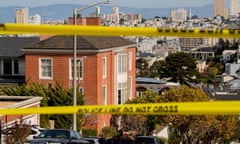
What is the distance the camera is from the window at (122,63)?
44.9 m

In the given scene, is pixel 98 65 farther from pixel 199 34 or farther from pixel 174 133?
pixel 199 34

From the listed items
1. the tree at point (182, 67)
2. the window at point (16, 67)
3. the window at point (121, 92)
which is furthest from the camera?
the tree at point (182, 67)

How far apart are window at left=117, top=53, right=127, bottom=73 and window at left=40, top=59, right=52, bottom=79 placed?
4.87m

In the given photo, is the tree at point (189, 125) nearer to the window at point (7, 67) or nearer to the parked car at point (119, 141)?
the parked car at point (119, 141)

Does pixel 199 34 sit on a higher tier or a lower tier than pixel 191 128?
higher

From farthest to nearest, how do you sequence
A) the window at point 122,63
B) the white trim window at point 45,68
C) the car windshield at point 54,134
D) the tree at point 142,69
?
A: the tree at point 142,69, the window at point 122,63, the white trim window at point 45,68, the car windshield at point 54,134

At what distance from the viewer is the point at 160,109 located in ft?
9.90

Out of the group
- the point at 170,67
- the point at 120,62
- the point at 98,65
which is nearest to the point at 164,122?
the point at 98,65

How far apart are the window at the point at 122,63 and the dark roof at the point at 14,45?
5.42m

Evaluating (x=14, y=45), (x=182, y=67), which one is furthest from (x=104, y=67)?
(x=182, y=67)

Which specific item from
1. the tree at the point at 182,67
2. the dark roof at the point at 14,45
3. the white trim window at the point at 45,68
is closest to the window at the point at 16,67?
the dark roof at the point at 14,45

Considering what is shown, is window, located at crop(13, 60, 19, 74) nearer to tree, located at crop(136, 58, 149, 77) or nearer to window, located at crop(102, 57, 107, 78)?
window, located at crop(102, 57, 107, 78)

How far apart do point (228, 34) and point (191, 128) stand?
26.1m

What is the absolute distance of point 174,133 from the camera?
30.5m
